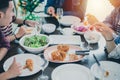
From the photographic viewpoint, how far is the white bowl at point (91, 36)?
1.91 metres


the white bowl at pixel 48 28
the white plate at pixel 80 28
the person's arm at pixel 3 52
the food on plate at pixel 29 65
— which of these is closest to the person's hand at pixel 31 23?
the white bowl at pixel 48 28

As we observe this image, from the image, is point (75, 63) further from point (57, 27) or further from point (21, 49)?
point (57, 27)

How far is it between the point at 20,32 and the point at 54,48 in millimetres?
385

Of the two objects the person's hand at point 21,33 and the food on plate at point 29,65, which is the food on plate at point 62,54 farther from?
the person's hand at point 21,33

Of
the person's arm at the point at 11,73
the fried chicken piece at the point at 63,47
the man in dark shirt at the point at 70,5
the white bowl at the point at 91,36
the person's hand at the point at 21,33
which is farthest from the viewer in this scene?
the man in dark shirt at the point at 70,5

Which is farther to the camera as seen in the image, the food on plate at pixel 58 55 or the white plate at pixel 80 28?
the white plate at pixel 80 28

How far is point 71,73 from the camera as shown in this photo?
62.3 inches

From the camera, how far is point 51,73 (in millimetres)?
1566

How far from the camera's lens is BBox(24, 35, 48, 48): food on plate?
185 cm

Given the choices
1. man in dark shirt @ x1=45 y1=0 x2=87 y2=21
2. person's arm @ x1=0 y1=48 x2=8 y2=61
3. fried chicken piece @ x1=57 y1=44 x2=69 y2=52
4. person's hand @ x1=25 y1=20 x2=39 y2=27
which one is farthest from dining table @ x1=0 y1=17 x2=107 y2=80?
man in dark shirt @ x1=45 y1=0 x2=87 y2=21

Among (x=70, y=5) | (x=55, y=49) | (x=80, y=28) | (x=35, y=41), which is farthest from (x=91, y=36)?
(x=70, y=5)

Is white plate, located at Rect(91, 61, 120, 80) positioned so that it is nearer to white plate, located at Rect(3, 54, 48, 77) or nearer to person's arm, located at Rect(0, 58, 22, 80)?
white plate, located at Rect(3, 54, 48, 77)

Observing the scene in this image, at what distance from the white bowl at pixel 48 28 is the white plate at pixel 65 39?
3.3 inches

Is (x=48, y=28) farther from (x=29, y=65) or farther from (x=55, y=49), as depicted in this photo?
(x=29, y=65)
